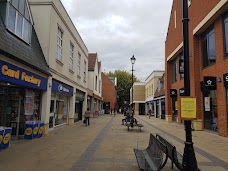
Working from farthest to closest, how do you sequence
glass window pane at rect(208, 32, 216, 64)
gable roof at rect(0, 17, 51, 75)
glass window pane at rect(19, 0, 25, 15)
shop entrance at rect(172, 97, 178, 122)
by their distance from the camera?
shop entrance at rect(172, 97, 178, 122)
glass window pane at rect(208, 32, 216, 64)
glass window pane at rect(19, 0, 25, 15)
gable roof at rect(0, 17, 51, 75)

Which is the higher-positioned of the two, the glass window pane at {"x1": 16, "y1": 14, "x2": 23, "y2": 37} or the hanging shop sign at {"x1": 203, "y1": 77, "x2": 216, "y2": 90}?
the glass window pane at {"x1": 16, "y1": 14, "x2": 23, "y2": 37}

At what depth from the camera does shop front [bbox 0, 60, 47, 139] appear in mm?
9656

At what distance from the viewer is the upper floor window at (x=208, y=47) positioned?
14566mm

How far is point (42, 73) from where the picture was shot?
38.4 ft

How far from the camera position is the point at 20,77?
9.27 m

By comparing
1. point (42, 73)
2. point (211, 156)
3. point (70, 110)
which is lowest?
point (211, 156)

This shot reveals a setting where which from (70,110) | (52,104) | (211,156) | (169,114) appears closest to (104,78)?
(169,114)

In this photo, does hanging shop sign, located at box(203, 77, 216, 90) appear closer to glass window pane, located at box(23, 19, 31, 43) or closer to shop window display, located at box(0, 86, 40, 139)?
shop window display, located at box(0, 86, 40, 139)

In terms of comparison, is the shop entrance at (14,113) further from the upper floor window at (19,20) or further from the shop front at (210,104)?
the shop front at (210,104)

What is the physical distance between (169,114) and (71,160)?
2031 centimetres

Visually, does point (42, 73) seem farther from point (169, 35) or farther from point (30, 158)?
point (169, 35)

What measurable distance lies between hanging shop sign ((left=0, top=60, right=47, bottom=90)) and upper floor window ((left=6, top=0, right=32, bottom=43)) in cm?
188

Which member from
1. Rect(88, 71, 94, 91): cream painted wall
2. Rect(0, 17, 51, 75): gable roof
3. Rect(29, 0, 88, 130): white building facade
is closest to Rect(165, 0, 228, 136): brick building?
Rect(0, 17, 51, 75): gable roof

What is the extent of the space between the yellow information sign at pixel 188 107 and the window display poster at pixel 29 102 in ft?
27.3
